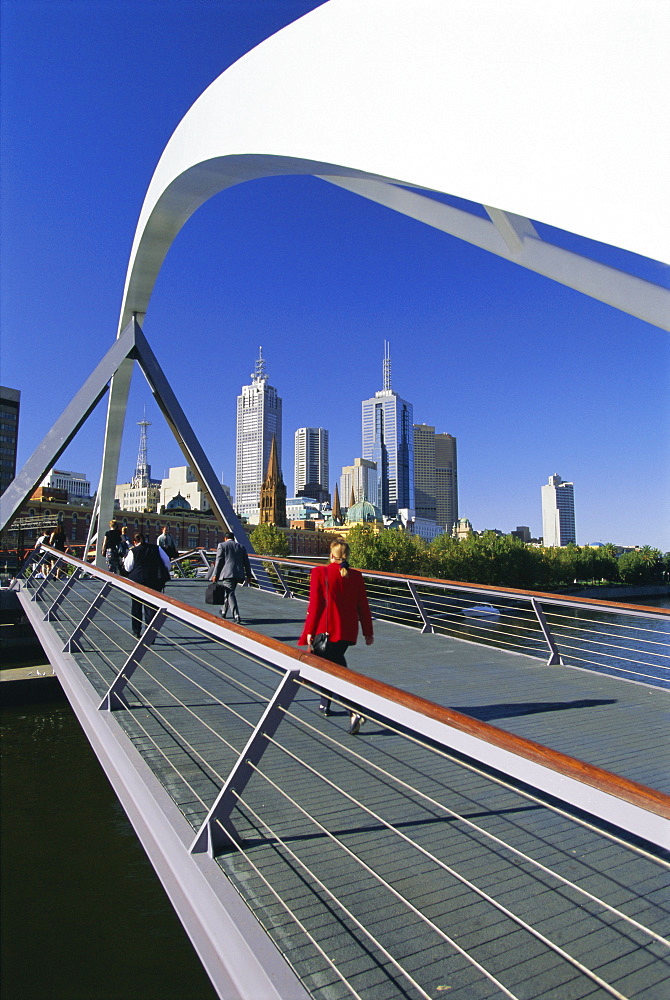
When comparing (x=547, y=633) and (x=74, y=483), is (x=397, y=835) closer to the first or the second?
(x=547, y=633)

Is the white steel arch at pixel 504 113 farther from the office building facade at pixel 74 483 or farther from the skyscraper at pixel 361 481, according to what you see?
the skyscraper at pixel 361 481

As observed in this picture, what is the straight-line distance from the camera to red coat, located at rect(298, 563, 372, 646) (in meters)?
3.98

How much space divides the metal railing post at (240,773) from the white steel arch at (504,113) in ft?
5.45

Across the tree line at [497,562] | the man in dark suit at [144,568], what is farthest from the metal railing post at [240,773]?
the tree line at [497,562]

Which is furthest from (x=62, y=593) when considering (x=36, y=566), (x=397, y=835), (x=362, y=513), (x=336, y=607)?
(x=362, y=513)

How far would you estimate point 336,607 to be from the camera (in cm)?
397

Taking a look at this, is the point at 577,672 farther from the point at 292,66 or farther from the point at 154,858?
the point at 292,66

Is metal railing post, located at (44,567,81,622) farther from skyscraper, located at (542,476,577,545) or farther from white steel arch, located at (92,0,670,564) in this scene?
skyscraper, located at (542,476,577,545)

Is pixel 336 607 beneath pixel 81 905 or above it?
above

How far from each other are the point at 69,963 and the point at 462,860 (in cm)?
303

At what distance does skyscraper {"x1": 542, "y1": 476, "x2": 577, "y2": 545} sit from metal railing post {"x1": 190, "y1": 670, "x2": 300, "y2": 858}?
190 m

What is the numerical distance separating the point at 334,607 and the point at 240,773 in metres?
1.76

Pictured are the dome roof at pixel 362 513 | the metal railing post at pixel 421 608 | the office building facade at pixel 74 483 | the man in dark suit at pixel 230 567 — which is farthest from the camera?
the office building facade at pixel 74 483

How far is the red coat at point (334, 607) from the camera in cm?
398
